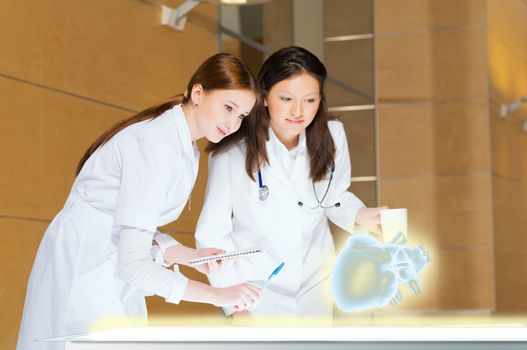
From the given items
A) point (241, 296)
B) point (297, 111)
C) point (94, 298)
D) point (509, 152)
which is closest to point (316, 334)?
point (241, 296)

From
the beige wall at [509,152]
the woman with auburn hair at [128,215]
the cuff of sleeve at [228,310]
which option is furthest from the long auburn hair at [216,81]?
the beige wall at [509,152]

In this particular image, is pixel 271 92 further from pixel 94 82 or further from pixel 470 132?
pixel 470 132

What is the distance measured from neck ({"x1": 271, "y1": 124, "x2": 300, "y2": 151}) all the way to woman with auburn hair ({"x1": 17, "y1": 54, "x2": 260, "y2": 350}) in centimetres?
48

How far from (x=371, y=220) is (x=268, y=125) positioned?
1.38 ft

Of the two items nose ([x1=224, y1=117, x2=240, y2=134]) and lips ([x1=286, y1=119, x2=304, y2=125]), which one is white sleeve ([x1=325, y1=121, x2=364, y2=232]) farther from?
nose ([x1=224, y1=117, x2=240, y2=134])

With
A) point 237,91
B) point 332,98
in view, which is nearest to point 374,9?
point 332,98

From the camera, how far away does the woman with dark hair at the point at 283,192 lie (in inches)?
102

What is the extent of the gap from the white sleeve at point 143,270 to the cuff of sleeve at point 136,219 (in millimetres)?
12

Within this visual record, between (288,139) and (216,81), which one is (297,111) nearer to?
(288,139)

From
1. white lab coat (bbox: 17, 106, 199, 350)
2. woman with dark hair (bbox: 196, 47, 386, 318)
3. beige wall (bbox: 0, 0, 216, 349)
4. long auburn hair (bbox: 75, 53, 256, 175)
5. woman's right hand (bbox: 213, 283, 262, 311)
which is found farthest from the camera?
beige wall (bbox: 0, 0, 216, 349)

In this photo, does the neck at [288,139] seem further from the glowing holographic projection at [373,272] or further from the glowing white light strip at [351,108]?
the glowing white light strip at [351,108]

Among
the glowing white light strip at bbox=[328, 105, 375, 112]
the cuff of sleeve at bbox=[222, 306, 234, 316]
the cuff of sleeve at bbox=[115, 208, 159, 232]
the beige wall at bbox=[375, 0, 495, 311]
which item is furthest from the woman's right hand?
the beige wall at bbox=[375, 0, 495, 311]

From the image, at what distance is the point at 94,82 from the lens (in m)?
4.22

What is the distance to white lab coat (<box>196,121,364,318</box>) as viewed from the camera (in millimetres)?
2623
